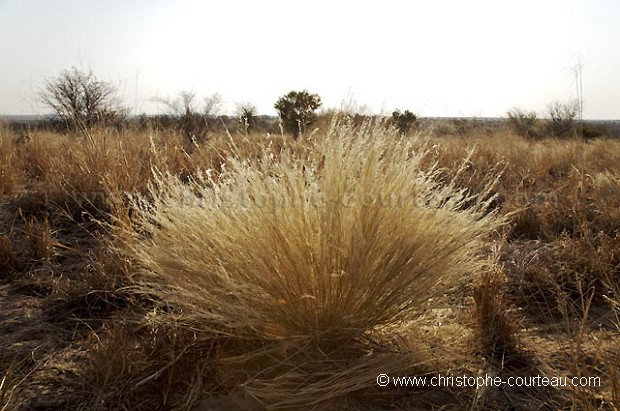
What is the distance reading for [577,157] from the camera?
8492 millimetres

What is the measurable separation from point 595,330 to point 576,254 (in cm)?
77

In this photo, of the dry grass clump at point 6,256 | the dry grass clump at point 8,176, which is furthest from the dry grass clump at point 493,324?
the dry grass clump at point 8,176

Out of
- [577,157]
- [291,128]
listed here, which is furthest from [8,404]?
[291,128]

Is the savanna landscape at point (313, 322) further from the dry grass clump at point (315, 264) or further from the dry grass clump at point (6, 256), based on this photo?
the dry grass clump at point (6, 256)

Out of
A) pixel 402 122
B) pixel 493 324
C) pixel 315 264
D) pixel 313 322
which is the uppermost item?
pixel 402 122

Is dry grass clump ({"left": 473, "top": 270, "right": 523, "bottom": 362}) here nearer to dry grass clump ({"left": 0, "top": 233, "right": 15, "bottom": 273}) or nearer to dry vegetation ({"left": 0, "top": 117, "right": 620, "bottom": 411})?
dry vegetation ({"left": 0, "top": 117, "right": 620, "bottom": 411})

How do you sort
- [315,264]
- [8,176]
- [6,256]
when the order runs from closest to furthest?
[315,264] < [6,256] < [8,176]

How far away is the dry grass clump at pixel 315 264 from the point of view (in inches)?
80.6

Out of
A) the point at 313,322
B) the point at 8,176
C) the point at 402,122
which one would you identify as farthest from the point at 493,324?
the point at 402,122

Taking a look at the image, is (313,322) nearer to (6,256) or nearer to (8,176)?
(6,256)

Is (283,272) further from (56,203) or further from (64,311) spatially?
(56,203)

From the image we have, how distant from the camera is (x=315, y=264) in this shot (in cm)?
209

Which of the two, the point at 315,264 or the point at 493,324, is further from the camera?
the point at 493,324

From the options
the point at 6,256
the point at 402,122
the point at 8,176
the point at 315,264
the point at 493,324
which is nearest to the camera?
the point at 315,264
